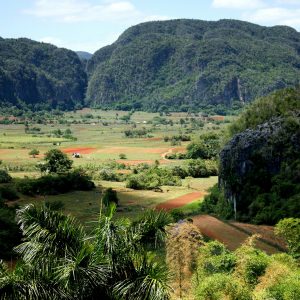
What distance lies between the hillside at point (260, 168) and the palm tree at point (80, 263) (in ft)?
125

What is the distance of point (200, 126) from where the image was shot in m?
191

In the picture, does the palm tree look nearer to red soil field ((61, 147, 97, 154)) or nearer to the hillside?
the hillside

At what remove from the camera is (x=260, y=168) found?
5459 cm

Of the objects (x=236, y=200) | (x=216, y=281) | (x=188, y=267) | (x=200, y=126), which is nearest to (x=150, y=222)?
(x=216, y=281)

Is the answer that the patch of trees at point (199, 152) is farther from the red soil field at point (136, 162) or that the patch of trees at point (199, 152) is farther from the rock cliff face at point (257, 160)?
the rock cliff face at point (257, 160)

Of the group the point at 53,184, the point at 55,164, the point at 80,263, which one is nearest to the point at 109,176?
the point at 55,164

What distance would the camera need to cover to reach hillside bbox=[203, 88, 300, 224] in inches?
2021

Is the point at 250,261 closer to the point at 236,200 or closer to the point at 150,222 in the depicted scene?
the point at 150,222

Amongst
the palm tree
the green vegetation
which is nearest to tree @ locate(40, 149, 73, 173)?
the green vegetation

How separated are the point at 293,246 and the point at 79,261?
75.2 ft

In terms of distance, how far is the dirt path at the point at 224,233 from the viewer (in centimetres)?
3706

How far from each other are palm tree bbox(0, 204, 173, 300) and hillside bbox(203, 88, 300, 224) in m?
38.3

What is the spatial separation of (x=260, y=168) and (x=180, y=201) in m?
14.6

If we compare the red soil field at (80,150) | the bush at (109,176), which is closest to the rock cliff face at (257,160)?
the bush at (109,176)
